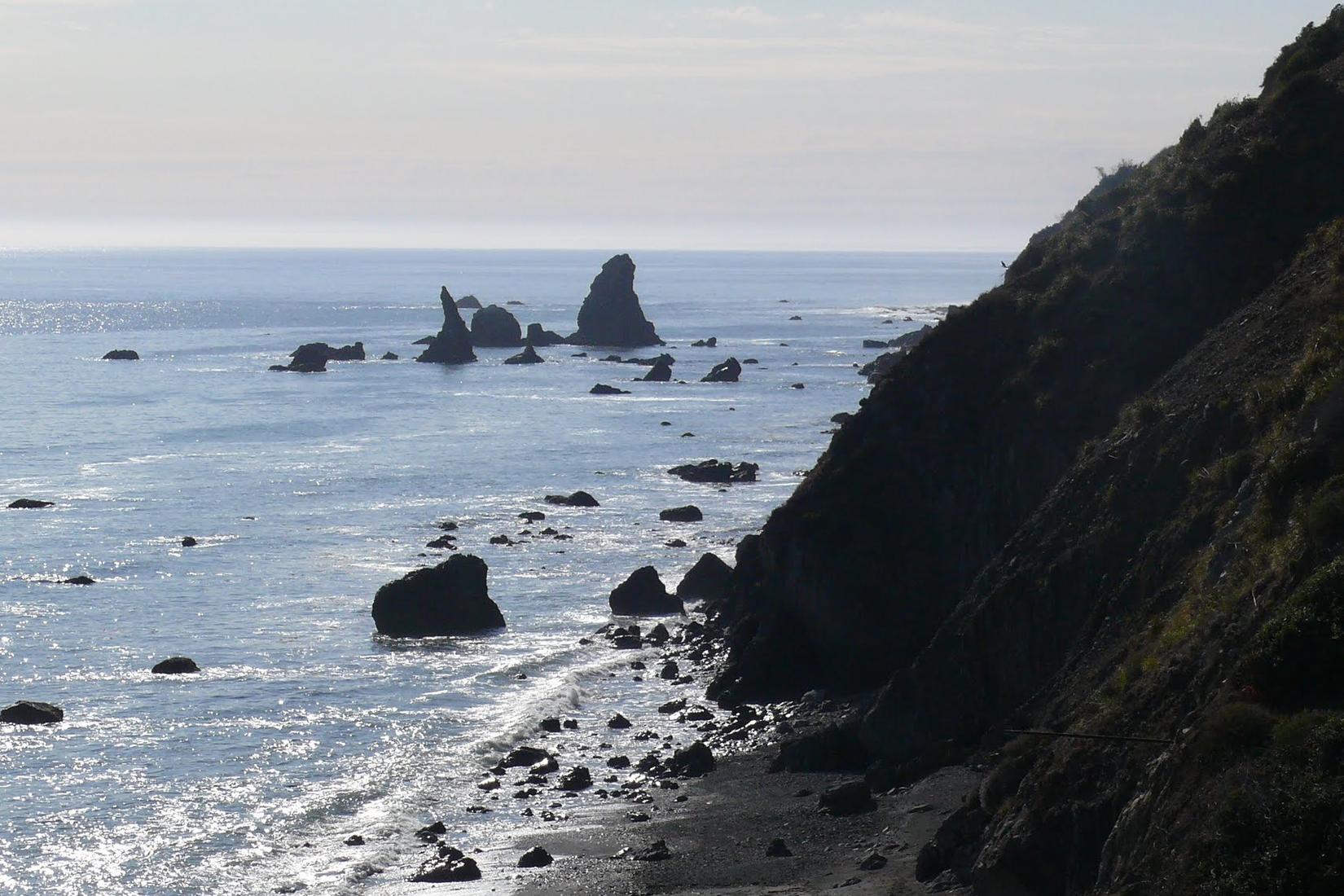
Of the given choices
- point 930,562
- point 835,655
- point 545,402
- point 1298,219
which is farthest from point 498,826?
point 545,402

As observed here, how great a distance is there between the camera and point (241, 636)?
57562 mm

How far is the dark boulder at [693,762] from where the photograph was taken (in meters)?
40.2

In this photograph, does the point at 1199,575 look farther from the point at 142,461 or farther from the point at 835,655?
the point at 142,461

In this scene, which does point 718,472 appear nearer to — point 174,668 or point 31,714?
point 174,668

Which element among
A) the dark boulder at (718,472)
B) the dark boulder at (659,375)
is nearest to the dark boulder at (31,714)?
the dark boulder at (718,472)

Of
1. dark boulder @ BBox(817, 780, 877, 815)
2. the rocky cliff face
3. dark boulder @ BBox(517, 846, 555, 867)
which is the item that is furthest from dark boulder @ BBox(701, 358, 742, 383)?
dark boulder @ BBox(517, 846, 555, 867)

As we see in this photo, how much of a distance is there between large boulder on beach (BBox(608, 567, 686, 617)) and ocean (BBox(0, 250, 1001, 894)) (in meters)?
1.16

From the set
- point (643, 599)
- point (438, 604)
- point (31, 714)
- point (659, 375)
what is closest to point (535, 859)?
point (31, 714)

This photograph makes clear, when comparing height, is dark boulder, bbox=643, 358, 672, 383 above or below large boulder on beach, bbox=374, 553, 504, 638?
above

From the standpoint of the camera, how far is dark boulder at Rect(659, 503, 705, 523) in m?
79.3

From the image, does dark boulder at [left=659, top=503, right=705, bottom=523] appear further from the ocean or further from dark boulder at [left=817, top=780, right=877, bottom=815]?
dark boulder at [left=817, top=780, right=877, bottom=815]

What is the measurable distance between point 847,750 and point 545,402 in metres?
102

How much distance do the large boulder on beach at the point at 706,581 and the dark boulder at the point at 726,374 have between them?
91.1m

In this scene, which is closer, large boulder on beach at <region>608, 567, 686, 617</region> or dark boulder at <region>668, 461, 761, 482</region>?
large boulder on beach at <region>608, 567, 686, 617</region>
